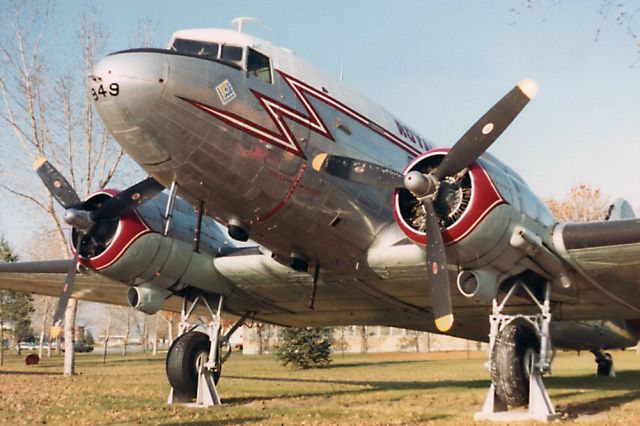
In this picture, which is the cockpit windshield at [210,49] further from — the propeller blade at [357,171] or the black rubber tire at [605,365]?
the black rubber tire at [605,365]

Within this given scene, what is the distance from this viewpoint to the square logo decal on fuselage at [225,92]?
9938mm

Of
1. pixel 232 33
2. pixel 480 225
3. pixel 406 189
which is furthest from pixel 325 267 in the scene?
pixel 232 33

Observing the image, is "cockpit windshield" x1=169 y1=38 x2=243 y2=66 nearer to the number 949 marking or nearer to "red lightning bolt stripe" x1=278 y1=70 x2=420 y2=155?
"red lightning bolt stripe" x1=278 y1=70 x2=420 y2=155

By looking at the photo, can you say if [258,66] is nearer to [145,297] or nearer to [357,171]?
[357,171]

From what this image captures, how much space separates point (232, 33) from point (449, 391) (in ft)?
35.2

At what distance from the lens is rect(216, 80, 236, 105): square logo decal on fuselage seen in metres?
9.94

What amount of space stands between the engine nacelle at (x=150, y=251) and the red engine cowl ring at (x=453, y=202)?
16.2 feet

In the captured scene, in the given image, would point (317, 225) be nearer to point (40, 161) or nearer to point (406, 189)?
point (406, 189)

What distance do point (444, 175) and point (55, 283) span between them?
11555 millimetres

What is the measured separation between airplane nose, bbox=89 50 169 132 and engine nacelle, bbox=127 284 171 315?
5.60 m

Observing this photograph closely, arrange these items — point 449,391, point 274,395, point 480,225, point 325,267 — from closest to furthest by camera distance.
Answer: point 480,225, point 325,267, point 274,395, point 449,391

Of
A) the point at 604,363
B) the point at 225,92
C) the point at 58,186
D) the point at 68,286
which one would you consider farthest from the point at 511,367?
the point at 604,363

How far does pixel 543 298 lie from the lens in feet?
38.6

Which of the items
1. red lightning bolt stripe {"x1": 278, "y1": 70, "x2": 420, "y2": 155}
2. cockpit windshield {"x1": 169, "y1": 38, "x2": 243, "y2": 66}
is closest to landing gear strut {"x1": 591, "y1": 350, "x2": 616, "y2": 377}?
red lightning bolt stripe {"x1": 278, "y1": 70, "x2": 420, "y2": 155}
